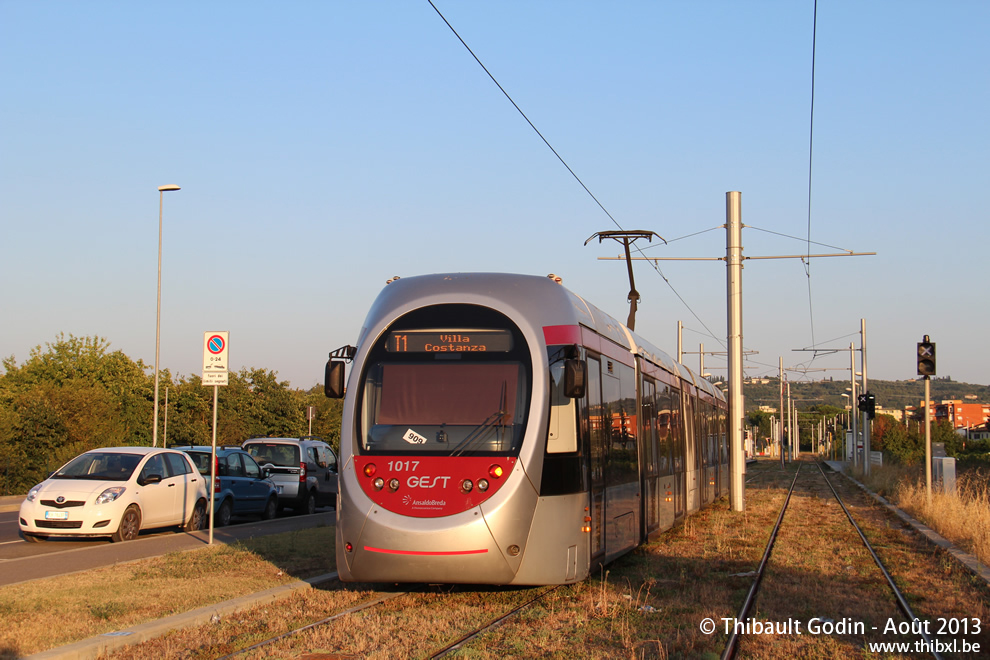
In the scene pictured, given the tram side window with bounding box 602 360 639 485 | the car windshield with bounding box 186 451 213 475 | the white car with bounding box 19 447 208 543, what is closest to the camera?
the tram side window with bounding box 602 360 639 485

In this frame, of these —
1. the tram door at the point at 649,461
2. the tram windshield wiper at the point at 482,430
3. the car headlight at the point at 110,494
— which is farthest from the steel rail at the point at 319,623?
the car headlight at the point at 110,494

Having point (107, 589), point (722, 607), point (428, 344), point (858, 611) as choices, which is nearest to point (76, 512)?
point (107, 589)

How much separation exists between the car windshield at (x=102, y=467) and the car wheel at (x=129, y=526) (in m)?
0.55

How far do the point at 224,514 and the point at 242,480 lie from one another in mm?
1557

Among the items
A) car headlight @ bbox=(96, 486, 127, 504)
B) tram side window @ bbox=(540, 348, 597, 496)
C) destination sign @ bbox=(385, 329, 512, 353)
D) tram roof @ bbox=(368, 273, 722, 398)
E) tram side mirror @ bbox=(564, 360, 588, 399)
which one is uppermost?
tram roof @ bbox=(368, 273, 722, 398)

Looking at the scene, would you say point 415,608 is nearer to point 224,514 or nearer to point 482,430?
point 482,430

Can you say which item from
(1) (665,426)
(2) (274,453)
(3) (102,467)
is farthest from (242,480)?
(1) (665,426)

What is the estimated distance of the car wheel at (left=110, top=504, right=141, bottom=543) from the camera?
1550 centimetres

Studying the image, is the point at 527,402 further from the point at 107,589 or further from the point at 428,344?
the point at 107,589

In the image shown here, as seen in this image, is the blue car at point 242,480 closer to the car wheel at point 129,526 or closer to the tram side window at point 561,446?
the car wheel at point 129,526

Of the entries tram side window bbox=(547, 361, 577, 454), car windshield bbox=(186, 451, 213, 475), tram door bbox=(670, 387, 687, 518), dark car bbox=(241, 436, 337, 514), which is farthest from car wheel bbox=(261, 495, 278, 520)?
tram side window bbox=(547, 361, 577, 454)

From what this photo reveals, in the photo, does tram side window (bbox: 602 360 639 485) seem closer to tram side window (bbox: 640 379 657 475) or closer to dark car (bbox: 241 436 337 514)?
tram side window (bbox: 640 379 657 475)

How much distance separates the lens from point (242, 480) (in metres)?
20.5

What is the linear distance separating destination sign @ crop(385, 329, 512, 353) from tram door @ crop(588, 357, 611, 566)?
133 cm
